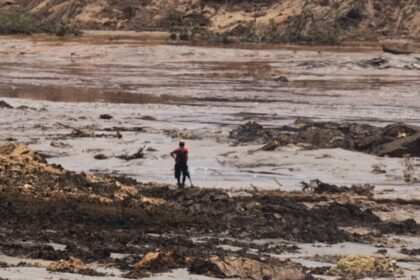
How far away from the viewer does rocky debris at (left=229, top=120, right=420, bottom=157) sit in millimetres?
19658

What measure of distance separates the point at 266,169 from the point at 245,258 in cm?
806

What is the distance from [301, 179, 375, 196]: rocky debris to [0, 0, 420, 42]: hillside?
1885 inches

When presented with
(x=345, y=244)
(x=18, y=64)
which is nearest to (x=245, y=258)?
(x=345, y=244)

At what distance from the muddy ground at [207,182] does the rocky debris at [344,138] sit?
7 centimetres

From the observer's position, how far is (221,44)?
62344 millimetres

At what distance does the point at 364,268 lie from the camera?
393 inches

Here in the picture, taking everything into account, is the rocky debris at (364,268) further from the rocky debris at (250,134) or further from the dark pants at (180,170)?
the rocky debris at (250,134)

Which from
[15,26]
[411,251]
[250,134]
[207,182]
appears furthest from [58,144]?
[15,26]

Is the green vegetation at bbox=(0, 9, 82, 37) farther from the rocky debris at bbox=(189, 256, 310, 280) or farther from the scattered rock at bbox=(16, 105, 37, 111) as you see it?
the rocky debris at bbox=(189, 256, 310, 280)

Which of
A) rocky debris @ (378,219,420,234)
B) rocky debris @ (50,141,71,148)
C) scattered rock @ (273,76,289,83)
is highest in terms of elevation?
rocky debris @ (378,219,420,234)

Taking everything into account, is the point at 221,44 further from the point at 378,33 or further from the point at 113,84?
the point at 113,84

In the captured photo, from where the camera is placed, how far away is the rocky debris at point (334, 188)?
50.5ft

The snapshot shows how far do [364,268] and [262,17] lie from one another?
2512 inches

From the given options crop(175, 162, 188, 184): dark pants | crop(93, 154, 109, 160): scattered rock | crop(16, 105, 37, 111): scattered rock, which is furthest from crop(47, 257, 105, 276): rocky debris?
crop(16, 105, 37, 111): scattered rock
